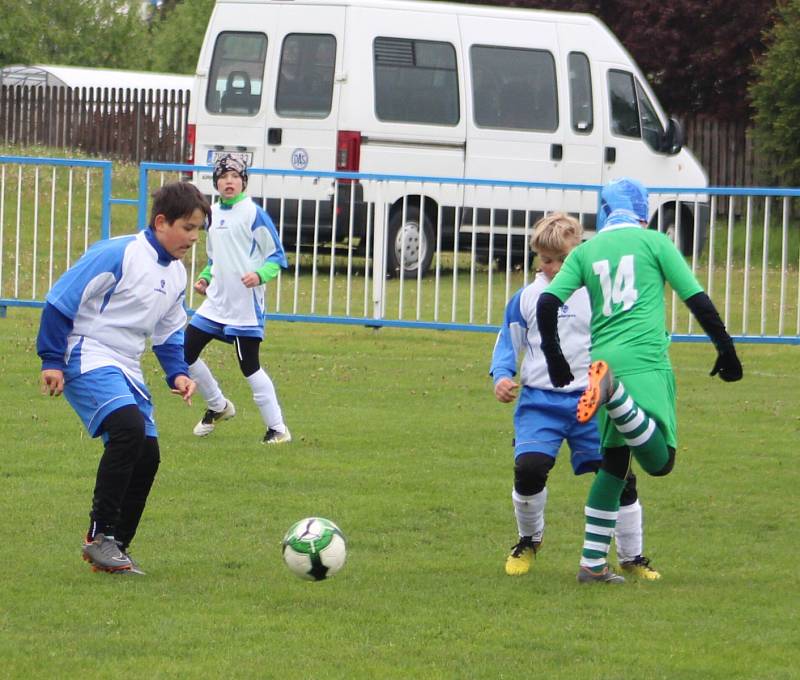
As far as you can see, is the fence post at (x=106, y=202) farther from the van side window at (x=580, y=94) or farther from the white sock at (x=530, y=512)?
the white sock at (x=530, y=512)

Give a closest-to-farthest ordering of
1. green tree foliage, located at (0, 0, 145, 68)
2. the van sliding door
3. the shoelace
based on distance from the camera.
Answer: the shoelace
the van sliding door
green tree foliage, located at (0, 0, 145, 68)

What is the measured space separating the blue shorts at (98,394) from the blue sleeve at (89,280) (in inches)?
10.2

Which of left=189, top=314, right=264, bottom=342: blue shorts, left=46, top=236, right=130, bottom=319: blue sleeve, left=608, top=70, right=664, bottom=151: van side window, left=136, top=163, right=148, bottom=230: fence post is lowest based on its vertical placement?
left=189, top=314, right=264, bottom=342: blue shorts

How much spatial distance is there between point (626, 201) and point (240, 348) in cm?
398

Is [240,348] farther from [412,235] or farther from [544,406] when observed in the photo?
[412,235]

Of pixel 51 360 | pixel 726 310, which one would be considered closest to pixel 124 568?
pixel 51 360

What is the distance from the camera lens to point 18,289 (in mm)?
15312

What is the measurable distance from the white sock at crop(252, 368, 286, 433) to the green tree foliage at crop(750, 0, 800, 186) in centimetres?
1980

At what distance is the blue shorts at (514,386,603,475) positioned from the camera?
684cm

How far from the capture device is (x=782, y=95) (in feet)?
92.7

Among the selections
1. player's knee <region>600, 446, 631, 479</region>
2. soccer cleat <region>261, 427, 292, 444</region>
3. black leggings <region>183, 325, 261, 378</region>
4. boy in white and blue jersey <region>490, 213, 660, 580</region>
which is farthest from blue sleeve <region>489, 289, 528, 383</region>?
black leggings <region>183, 325, 261, 378</region>

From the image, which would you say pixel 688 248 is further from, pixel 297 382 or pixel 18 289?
pixel 18 289

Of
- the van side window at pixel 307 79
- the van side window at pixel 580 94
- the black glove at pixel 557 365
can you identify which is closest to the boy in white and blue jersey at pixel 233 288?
the black glove at pixel 557 365

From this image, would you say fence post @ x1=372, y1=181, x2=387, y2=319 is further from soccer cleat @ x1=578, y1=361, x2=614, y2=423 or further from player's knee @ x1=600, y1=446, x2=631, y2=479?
soccer cleat @ x1=578, y1=361, x2=614, y2=423
